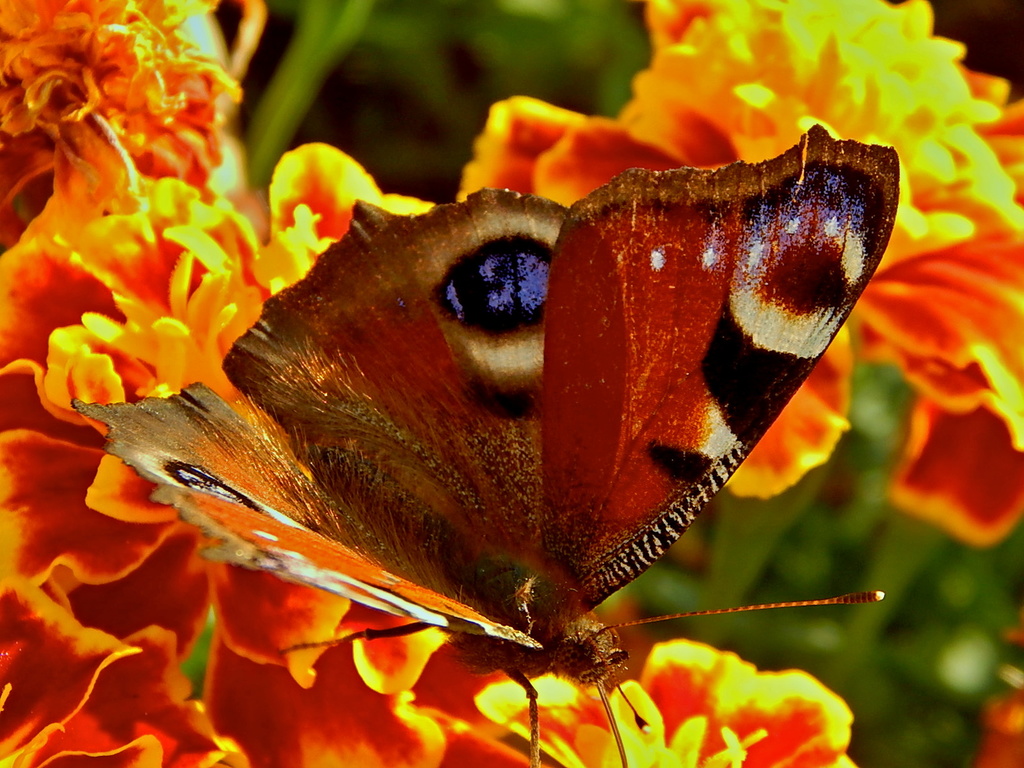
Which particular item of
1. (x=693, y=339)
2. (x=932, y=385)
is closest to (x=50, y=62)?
(x=693, y=339)

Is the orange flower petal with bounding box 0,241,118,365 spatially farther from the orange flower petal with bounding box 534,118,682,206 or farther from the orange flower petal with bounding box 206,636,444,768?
the orange flower petal with bounding box 534,118,682,206

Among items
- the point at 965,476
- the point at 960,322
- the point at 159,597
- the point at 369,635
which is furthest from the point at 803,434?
the point at 159,597

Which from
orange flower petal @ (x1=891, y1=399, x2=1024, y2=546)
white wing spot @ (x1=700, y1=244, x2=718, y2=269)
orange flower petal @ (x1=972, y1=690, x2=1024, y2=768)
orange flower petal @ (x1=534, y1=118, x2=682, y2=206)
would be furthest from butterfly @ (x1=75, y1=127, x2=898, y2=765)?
orange flower petal @ (x1=972, y1=690, x2=1024, y2=768)

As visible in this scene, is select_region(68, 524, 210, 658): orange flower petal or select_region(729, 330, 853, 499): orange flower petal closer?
select_region(68, 524, 210, 658): orange flower petal

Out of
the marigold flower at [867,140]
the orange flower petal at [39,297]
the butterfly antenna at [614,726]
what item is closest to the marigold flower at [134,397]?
the orange flower petal at [39,297]

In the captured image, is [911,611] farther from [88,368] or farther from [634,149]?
[88,368]

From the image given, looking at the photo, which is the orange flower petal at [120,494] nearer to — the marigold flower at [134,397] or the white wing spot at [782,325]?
the marigold flower at [134,397]

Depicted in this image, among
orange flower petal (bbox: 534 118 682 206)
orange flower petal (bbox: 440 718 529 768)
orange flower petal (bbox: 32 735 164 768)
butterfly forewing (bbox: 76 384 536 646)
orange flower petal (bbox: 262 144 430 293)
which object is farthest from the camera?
orange flower petal (bbox: 534 118 682 206)
